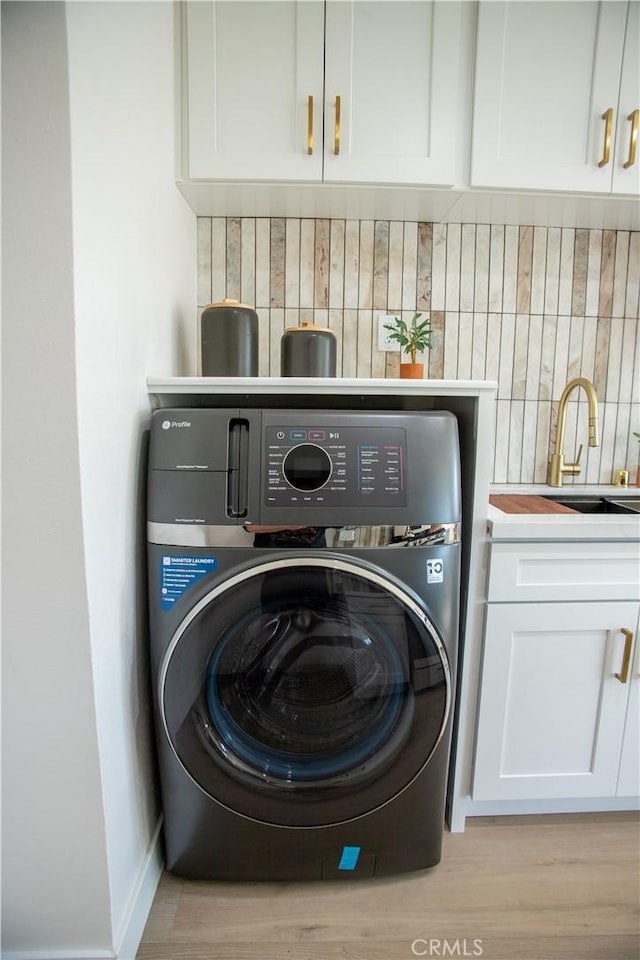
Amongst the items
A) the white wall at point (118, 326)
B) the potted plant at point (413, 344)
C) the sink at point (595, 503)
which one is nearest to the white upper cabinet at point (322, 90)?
the white wall at point (118, 326)

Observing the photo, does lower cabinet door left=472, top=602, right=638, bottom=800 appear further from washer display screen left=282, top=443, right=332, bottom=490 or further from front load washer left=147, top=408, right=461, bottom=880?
washer display screen left=282, top=443, right=332, bottom=490

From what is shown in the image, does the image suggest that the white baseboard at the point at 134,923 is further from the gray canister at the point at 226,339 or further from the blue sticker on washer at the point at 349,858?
the gray canister at the point at 226,339

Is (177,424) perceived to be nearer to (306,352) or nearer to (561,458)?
(306,352)

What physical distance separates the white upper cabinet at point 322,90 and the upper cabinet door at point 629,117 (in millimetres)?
448

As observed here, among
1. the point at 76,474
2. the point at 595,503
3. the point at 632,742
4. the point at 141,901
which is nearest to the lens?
the point at 76,474

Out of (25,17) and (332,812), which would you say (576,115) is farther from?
(332,812)

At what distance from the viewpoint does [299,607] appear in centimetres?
97

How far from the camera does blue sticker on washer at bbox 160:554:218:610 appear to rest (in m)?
0.96

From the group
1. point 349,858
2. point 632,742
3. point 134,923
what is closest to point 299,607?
point 349,858

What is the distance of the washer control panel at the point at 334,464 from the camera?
967 millimetres

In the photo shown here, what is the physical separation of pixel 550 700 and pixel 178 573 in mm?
949

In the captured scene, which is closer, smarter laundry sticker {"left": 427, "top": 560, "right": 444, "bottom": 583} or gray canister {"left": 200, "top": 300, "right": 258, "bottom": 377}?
smarter laundry sticker {"left": 427, "top": 560, "right": 444, "bottom": 583}

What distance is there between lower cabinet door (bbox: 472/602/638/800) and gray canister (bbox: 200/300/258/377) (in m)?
0.87

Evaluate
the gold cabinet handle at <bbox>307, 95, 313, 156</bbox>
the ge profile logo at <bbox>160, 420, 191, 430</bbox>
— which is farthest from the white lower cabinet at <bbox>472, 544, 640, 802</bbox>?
the gold cabinet handle at <bbox>307, 95, 313, 156</bbox>
